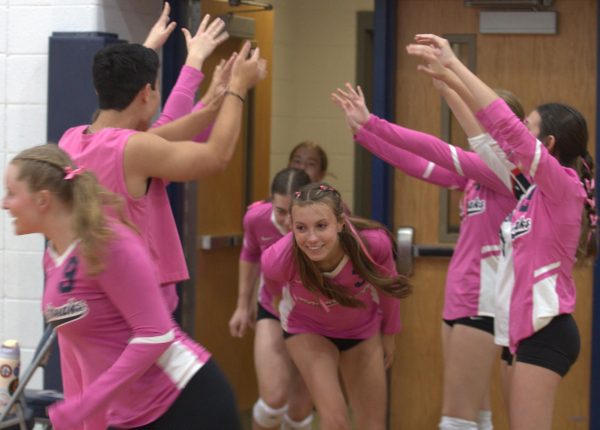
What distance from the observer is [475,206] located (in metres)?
4.71

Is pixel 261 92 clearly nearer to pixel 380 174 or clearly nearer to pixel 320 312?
pixel 380 174

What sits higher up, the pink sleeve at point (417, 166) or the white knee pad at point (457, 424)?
the pink sleeve at point (417, 166)

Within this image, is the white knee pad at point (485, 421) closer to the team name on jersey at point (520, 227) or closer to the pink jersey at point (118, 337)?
the team name on jersey at point (520, 227)

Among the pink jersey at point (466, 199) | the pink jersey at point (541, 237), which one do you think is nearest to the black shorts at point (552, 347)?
the pink jersey at point (541, 237)

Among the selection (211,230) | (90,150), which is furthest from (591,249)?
(211,230)

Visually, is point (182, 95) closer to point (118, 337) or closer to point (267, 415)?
point (118, 337)

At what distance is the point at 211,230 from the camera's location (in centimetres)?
591

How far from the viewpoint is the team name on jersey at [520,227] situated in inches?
152

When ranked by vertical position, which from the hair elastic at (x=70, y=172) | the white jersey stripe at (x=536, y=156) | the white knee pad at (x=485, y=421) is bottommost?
the white knee pad at (x=485, y=421)

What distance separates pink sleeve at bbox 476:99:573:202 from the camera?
365 cm

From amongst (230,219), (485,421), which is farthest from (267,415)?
(230,219)

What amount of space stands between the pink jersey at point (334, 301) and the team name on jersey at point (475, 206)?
0.53 meters

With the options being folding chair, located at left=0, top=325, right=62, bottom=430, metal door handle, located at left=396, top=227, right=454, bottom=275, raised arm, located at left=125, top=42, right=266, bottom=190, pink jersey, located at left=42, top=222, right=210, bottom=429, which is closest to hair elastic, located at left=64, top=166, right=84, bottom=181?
pink jersey, located at left=42, top=222, right=210, bottom=429

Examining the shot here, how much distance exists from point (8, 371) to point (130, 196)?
3.47 feet
